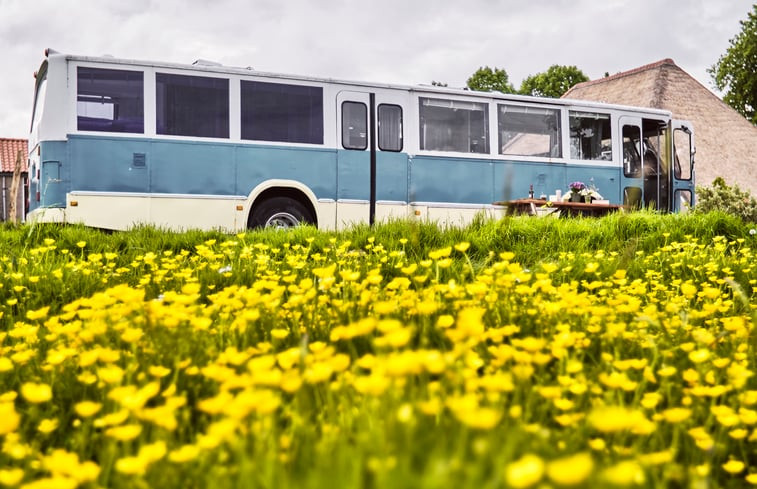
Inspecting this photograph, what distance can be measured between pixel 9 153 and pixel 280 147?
94.2 feet

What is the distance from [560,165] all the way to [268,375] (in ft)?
38.1

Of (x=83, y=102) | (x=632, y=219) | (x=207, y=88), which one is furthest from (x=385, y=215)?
(x=83, y=102)

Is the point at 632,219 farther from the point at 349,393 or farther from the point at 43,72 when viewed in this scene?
the point at 43,72

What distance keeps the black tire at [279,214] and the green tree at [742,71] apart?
34.5 m

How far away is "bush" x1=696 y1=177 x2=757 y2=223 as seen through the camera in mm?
21578

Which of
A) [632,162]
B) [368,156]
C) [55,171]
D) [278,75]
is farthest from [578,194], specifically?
[55,171]

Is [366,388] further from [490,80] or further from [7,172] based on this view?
[490,80]

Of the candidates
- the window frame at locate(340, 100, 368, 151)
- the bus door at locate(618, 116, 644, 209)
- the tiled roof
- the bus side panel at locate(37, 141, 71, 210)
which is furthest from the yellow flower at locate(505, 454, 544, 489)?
the tiled roof

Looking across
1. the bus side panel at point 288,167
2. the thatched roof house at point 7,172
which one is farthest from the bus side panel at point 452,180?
the thatched roof house at point 7,172

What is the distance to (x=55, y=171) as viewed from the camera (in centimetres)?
898

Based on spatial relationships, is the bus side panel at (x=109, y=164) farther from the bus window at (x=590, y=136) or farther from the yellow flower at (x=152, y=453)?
the yellow flower at (x=152, y=453)

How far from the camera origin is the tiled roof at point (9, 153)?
30.9m

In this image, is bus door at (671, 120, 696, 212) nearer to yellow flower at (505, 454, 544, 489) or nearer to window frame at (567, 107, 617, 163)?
window frame at (567, 107, 617, 163)

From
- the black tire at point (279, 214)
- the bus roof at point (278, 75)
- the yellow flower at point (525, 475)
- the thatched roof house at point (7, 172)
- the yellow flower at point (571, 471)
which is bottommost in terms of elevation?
the yellow flower at point (525, 475)
